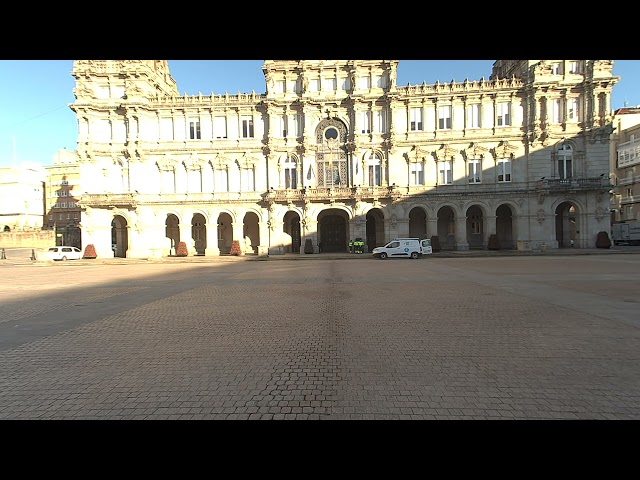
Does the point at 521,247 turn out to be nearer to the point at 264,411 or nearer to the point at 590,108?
the point at 590,108

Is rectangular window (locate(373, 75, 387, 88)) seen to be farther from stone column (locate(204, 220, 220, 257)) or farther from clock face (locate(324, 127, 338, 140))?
stone column (locate(204, 220, 220, 257))

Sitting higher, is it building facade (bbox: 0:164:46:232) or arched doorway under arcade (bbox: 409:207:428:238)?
building facade (bbox: 0:164:46:232)

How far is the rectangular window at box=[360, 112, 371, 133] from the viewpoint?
37.1 metres

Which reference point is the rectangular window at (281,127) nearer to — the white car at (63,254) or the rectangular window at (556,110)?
the white car at (63,254)

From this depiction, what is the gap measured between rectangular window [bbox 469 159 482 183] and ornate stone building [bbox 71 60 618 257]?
6.4 inches

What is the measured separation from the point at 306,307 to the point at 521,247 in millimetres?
33097

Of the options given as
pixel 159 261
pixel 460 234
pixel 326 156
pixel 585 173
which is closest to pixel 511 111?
pixel 585 173

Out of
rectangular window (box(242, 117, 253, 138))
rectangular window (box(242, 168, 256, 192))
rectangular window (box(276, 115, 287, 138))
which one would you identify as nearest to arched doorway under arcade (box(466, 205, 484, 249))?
rectangular window (box(276, 115, 287, 138))

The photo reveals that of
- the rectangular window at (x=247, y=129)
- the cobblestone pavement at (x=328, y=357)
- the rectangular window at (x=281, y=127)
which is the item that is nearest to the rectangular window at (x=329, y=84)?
the rectangular window at (x=281, y=127)

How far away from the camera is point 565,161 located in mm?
35906

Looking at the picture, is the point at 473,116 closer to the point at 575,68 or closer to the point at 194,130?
the point at 575,68

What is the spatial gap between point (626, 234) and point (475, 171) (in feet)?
73.1

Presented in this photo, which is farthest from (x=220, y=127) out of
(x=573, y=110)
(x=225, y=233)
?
(x=573, y=110)

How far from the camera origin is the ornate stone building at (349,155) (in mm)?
35406
